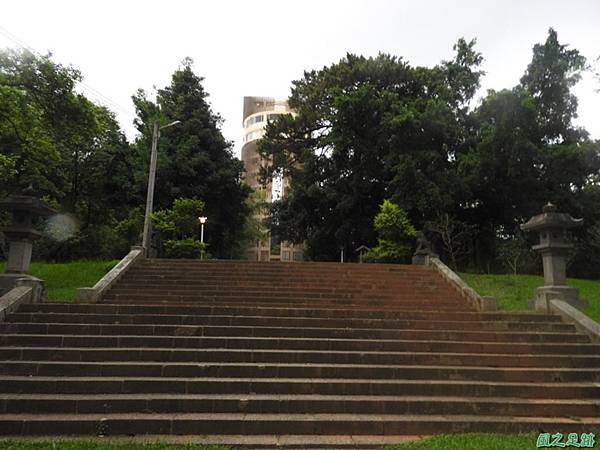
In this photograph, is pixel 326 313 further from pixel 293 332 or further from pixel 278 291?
pixel 278 291

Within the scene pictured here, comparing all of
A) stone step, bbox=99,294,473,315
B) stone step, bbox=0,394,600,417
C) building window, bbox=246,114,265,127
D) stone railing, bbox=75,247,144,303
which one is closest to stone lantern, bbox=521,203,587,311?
stone step, bbox=99,294,473,315

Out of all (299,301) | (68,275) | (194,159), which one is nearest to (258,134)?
(194,159)

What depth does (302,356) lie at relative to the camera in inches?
242

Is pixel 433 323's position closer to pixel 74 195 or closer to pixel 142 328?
pixel 142 328

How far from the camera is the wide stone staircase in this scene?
4680 mm

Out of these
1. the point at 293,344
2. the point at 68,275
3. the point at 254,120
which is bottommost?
the point at 293,344

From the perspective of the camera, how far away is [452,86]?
2000cm

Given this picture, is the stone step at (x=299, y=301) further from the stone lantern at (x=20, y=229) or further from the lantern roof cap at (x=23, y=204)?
the lantern roof cap at (x=23, y=204)

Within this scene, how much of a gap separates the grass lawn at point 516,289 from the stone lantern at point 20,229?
983cm

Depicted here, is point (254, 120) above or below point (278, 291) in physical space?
above

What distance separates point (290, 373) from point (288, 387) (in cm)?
37

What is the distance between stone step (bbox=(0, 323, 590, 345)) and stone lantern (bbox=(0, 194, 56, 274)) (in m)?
1.93

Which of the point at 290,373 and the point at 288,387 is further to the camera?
the point at 290,373

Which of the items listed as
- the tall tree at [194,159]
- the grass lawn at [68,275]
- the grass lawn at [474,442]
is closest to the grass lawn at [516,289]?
the grass lawn at [474,442]
